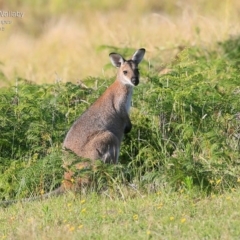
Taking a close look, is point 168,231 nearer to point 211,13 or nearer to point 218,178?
point 218,178

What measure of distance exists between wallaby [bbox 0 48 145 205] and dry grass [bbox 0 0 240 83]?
461 centimetres

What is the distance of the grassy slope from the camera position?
23.1 ft

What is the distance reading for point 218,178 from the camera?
8.77 m

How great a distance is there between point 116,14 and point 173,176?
1360cm

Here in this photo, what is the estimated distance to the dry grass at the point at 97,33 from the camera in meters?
17.2

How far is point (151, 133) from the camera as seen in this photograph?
34.3 ft

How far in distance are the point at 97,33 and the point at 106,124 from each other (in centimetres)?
936

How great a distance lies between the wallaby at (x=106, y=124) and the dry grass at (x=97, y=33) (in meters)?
4.61

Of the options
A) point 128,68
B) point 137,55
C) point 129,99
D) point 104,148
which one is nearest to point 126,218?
point 104,148

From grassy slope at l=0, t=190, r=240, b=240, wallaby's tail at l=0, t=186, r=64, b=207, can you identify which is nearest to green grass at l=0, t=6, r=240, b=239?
grassy slope at l=0, t=190, r=240, b=240

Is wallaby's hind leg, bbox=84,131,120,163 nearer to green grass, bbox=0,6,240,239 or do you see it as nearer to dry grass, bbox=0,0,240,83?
green grass, bbox=0,6,240,239

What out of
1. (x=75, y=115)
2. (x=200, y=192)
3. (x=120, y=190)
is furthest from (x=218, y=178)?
(x=75, y=115)

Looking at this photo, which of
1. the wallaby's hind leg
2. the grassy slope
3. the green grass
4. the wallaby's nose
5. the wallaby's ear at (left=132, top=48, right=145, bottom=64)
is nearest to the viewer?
the grassy slope

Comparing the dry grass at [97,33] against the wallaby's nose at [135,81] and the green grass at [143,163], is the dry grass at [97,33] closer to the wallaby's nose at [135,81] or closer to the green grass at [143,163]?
the wallaby's nose at [135,81]
